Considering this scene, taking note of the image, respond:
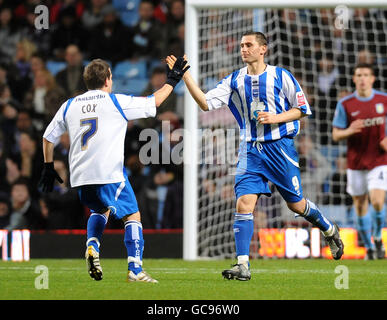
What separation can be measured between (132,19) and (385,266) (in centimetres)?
658

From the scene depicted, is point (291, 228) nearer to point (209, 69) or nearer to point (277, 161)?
point (209, 69)

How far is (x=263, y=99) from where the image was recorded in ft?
22.2

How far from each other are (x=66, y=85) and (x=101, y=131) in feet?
20.6

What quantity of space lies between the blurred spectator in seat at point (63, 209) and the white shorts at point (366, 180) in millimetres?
3379

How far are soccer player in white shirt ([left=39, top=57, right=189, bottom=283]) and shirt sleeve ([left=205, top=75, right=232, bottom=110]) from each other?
0.56m

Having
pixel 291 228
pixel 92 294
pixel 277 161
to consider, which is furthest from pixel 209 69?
pixel 92 294

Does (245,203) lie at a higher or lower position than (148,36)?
lower

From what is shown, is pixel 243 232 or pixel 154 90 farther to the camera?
pixel 154 90

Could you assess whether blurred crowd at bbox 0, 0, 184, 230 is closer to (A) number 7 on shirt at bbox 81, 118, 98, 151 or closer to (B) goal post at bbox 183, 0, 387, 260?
(B) goal post at bbox 183, 0, 387, 260

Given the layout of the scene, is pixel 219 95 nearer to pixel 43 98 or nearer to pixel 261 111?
pixel 261 111

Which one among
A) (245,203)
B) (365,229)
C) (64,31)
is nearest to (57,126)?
(245,203)

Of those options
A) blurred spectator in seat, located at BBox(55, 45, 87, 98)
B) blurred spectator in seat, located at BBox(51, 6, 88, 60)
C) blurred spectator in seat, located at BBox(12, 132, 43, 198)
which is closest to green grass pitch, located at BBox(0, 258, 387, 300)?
blurred spectator in seat, located at BBox(12, 132, 43, 198)

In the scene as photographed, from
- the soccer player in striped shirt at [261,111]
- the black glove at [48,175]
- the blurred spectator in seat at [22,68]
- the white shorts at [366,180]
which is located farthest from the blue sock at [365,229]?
the blurred spectator in seat at [22,68]

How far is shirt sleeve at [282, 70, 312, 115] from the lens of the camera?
22.1 ft
